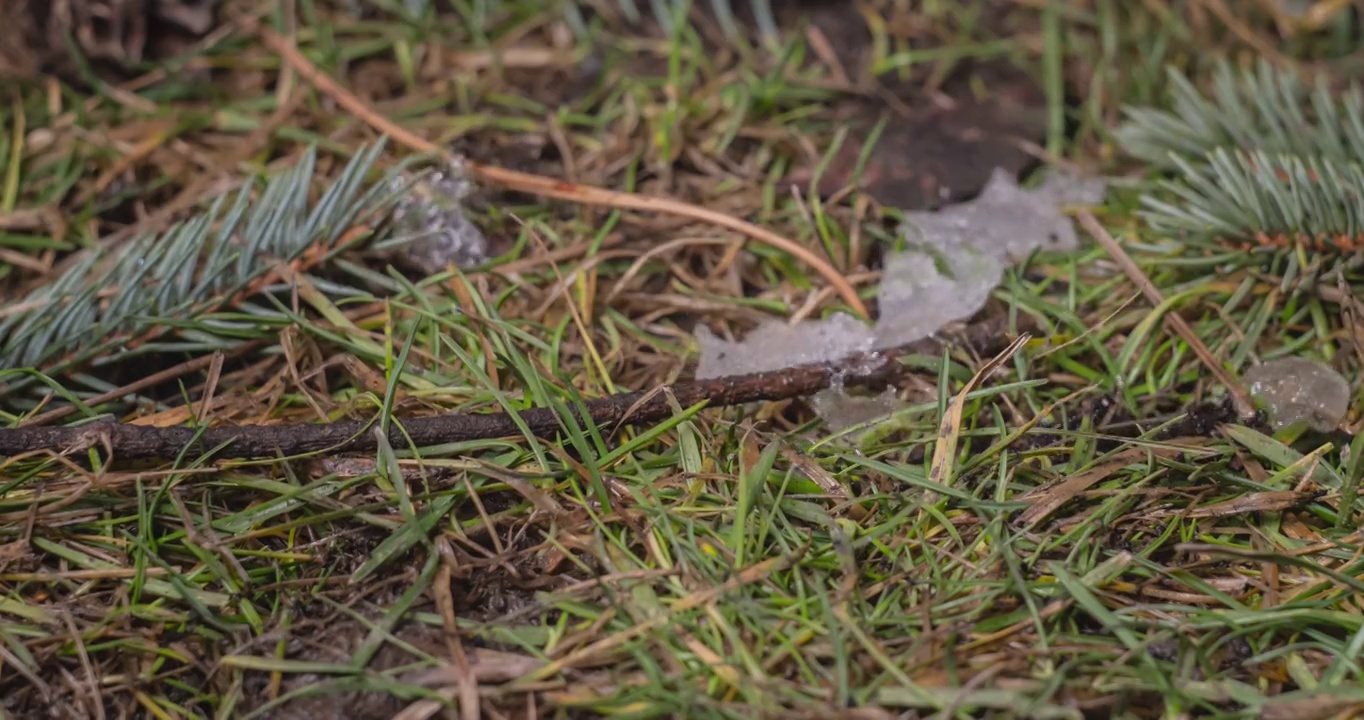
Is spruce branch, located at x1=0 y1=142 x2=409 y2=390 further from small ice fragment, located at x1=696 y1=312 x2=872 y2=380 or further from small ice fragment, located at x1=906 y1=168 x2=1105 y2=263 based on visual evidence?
small ice fragment, located at x1=906 y1=168 x2=1105 y2=263

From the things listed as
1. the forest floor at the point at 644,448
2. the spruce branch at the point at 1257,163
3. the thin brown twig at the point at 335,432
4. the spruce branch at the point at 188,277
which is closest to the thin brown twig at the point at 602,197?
the forest floor at the point at 644,448

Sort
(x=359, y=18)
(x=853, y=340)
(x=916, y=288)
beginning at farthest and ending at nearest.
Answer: (x=359, y=18)
(x=916, y=288)
(x=853, y=340)

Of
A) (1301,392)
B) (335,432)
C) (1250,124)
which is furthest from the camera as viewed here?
(1250,124)

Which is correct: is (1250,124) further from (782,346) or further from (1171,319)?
(782,346)

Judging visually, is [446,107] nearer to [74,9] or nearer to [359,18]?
[359,18]

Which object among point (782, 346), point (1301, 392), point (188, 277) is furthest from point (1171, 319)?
point (188, 277)

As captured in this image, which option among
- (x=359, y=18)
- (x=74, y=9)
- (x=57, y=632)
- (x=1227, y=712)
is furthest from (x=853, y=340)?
(x=74, y=9)
